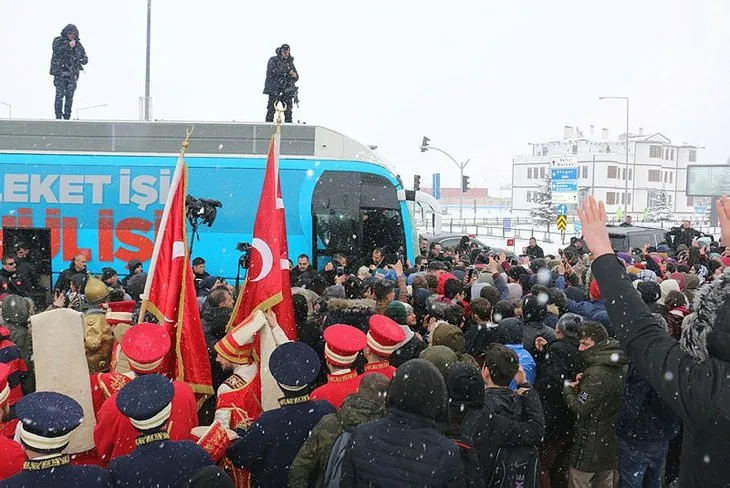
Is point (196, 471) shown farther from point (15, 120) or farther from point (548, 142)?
point (548, 142)

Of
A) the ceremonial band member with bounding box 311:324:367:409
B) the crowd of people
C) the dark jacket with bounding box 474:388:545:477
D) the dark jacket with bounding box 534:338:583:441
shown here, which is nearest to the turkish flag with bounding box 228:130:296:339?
the crowd of people

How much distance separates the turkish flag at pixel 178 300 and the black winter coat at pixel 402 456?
2590mm

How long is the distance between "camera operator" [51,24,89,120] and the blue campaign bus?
3.87 ft

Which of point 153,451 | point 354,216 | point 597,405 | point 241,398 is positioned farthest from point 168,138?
point 153,451

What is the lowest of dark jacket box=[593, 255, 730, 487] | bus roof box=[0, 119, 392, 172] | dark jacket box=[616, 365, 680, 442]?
dark jacket box=[616, 365, 680, 442]

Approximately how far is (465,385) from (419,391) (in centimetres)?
73

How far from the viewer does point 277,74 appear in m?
13.3

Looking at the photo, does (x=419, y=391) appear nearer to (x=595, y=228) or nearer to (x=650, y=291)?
(x=595, y=228)

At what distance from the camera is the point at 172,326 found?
5.56 m

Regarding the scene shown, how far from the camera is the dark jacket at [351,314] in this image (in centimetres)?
577

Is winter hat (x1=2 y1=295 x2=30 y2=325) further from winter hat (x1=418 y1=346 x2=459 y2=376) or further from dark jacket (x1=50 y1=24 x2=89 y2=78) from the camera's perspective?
dark jacket (x1=50 y1=24 x2=89 y2=78)

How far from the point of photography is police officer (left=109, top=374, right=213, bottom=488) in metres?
3.07

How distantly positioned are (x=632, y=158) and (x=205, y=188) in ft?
284

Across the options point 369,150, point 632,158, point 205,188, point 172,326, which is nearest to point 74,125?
point 205,188
